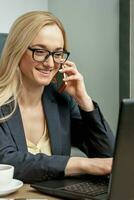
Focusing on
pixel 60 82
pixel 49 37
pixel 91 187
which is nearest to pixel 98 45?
pixel 60 82

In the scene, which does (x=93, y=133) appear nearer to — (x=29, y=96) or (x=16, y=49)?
(x=29, y=96)

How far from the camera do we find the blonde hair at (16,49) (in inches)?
57.7

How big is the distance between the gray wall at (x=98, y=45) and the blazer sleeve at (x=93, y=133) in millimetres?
804

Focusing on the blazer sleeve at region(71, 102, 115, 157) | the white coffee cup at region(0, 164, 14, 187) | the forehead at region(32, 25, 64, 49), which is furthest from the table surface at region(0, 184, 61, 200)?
the forehead at region(32, 25, 64, 49)

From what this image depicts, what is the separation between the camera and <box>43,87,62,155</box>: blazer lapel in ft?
4.83

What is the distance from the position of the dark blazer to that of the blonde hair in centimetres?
9

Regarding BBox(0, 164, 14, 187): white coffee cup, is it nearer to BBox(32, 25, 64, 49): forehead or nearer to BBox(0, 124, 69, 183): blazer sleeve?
BBox(0, 124, 69, 183): blazer sleeve

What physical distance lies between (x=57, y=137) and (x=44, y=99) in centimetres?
17

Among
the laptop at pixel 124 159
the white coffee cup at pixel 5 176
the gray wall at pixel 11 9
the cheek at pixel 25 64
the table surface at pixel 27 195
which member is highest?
the gray wall at pixel 11 9

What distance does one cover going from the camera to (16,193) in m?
1.06

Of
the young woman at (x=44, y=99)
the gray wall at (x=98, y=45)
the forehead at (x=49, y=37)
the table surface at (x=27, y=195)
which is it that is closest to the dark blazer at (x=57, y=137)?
the young woman at (x=44, y=99)

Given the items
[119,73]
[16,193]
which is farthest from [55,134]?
[119,73]

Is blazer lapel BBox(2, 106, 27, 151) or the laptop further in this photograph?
blazer lapel BBox(2, 106, 27, 151)

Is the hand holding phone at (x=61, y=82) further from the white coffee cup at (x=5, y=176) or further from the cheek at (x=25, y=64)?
the white coffee cup at (x=5, y=176)
